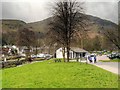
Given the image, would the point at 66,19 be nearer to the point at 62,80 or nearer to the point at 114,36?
the point at 114,36

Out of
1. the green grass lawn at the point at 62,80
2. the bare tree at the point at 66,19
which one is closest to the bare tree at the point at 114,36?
the bare tree at the point at 66,19

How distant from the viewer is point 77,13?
44.6 metres

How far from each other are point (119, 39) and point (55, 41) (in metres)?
11.5

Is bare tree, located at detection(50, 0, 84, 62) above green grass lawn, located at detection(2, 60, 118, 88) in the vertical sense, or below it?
above

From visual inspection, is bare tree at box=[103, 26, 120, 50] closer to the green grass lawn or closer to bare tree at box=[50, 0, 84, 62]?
bare tree at box=[50, 0, 84, 62]

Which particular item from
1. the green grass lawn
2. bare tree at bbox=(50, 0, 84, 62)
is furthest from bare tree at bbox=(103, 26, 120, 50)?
the green grass lawn

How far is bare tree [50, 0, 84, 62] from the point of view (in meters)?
44.3

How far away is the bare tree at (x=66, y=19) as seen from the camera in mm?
44312

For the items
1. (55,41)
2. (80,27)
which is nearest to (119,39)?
(80,27)

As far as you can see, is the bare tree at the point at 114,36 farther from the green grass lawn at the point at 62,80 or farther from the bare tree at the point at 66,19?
the green grass lawn at the point at 62,80

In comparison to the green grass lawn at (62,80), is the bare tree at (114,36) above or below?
above

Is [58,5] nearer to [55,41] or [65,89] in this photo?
[55,41]

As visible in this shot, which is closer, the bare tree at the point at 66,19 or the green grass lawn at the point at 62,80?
the green grass lawn at the point at 62,80

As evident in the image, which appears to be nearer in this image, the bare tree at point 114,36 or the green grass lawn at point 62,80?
the green grass lawn at point 62,80
